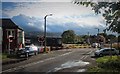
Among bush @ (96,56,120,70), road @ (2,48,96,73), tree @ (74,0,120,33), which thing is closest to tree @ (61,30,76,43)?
road @ (2,48,96,73)

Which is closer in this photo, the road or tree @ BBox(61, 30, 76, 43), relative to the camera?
the road

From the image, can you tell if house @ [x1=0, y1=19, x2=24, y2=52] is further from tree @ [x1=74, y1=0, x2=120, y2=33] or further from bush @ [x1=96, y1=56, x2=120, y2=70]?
tree @ [x1=74, y1=0, x2=120, y2=33]

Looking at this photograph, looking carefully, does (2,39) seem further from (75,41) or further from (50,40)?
(75,41)

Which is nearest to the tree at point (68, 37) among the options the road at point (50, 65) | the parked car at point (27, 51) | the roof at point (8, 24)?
the roof at point (8, 24)

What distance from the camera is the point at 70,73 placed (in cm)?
2247

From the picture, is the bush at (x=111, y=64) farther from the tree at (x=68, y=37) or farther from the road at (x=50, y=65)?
the tree at (x=68, y=37)

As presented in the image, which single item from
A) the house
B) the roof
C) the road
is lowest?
the road

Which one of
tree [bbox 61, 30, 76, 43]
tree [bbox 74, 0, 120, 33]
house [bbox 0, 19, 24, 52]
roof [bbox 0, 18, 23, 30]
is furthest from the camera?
tree [bbox 61, 30, 76, 43]

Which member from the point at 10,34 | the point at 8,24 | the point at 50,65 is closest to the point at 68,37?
the point at 8,24

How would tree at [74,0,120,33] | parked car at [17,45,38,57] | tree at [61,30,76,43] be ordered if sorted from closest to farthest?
tree at [74,0,120,33] < parked car at [17,45,38,57] < tree at [61,30,76,43]

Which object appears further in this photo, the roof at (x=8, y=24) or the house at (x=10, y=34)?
the roof at (x=8, y=24)

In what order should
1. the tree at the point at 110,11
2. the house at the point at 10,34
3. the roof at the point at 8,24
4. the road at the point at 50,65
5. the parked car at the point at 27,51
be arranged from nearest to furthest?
the tree at the point at 110,11 < the road at the point at 50,65 < the parked car at the point at 27,51 < the house at the point at 10,34 < the roof at the point at 8,24

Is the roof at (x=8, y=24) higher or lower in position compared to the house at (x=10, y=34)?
higher

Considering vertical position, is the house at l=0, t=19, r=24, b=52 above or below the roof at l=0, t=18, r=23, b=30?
below
